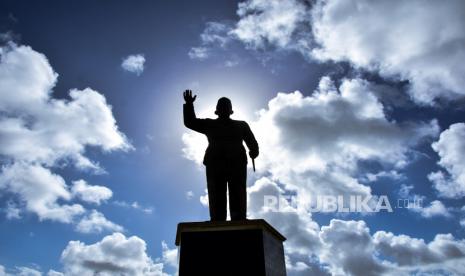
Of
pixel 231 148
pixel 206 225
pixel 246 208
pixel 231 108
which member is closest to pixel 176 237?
pixel 206 225

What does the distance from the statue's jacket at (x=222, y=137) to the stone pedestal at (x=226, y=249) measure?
5.24 ft

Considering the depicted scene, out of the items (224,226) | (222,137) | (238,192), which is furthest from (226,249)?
(222,137)

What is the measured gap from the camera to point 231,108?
333 inches

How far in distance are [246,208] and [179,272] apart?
1946 mm

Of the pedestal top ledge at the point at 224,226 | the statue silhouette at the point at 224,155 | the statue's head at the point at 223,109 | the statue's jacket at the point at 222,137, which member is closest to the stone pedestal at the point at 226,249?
the pedestal top ledge at the point at 224,226

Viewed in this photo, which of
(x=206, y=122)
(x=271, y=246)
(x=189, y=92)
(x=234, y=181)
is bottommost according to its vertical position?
(x=271, y=246)

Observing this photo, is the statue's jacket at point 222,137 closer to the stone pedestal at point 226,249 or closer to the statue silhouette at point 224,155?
the statue silhouette at point 224,155

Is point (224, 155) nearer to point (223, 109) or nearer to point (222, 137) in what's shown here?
point (222, 137)

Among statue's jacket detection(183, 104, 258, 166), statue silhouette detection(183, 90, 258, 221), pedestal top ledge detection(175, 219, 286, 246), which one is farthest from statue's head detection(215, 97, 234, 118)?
pedestal top ledge detection(175, 219, 286, 246)

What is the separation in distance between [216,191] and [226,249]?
1493 mm

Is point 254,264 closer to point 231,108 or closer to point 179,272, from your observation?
Result: point 179,272

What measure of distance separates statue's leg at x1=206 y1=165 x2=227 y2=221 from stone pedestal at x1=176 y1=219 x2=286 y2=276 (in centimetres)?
90

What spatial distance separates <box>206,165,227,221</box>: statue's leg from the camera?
7469 millimetres

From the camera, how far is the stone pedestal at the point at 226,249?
20.4 ft
